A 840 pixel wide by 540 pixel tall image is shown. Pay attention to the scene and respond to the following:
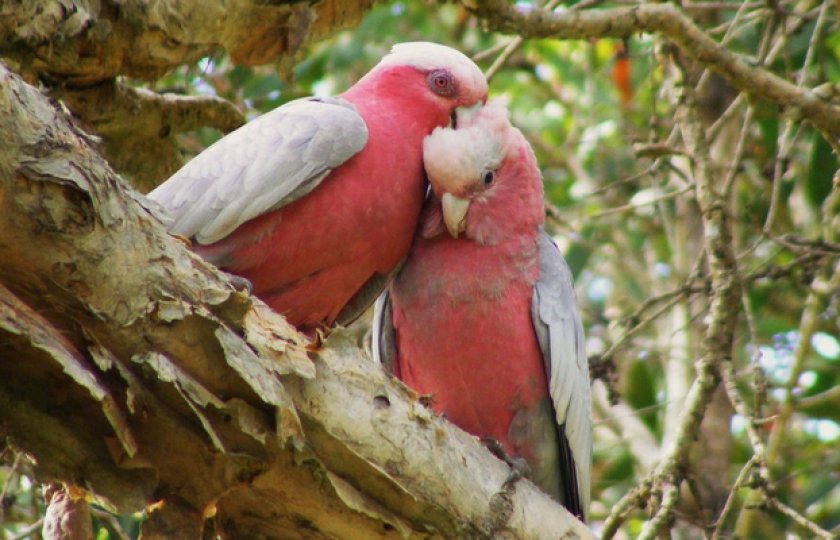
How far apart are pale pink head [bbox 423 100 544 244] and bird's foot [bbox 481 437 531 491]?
800 millimetres

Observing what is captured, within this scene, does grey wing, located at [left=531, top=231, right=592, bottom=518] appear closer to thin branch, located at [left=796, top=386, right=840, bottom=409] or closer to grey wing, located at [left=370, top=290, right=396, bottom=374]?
grey wing, located at [left=370, top=290, right=396, bottom=374]

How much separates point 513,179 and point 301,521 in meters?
1.85

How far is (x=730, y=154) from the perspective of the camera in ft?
22.3

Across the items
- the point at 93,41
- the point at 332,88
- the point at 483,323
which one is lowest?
the point at 332,88

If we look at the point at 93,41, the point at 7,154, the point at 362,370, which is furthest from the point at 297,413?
the point at 93,41

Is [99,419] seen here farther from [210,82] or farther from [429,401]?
[210,82]

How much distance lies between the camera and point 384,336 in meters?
4.46

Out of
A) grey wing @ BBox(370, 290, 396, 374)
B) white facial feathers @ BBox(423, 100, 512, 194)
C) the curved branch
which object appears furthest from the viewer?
grey wing @ BBox(370, 290, 396, 374)

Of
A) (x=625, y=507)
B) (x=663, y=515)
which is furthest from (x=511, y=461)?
(x=663, y=515)

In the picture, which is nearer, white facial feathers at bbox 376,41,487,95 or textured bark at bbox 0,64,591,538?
textured bark at bbox 0,64,591,538

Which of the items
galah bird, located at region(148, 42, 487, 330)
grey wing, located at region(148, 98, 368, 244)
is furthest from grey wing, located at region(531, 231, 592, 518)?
grey wing, located at region(148, 98, 368, 244)

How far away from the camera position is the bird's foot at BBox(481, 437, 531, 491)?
3428 mm

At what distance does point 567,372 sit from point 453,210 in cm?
78

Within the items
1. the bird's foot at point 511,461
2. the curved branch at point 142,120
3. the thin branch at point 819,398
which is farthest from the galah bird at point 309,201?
the thin branch at point 819,398
